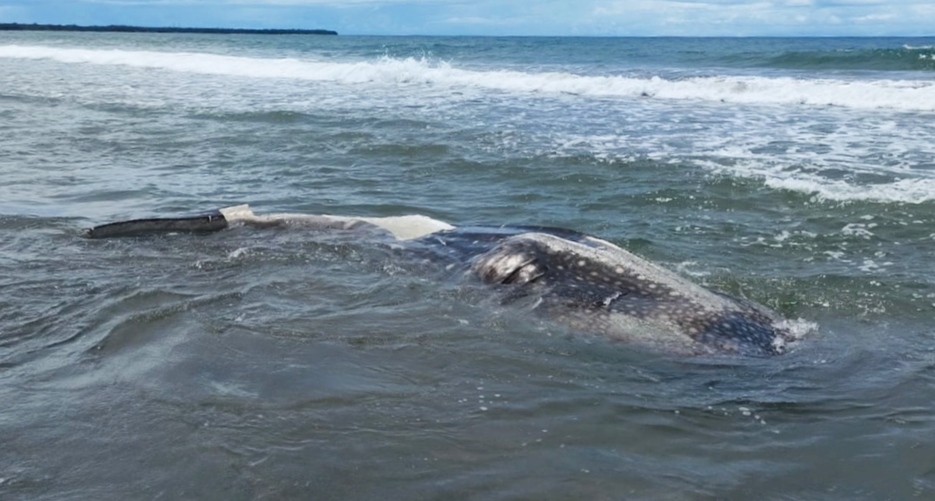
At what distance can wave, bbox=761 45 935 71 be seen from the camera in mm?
33219

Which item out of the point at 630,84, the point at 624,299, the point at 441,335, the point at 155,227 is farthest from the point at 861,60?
the point at 441,335

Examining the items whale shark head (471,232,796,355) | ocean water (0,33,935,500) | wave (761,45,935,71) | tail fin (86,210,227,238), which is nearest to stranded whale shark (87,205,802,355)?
whale shark head (471,232,796,355)

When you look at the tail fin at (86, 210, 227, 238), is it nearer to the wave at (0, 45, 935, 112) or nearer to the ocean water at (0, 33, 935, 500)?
the ocean water at (0, 33, 935, 500)

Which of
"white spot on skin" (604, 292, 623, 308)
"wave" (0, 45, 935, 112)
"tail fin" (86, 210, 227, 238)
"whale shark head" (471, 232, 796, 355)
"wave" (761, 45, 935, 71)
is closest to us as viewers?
"whale shark head" (471, 232, 796, 355)

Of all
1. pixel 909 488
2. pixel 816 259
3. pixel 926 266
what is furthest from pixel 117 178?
pixel 909 488

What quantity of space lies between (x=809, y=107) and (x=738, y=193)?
39.6ft

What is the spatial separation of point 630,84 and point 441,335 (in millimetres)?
22253

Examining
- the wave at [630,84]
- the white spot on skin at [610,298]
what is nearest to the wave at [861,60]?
the wave at [630,84]

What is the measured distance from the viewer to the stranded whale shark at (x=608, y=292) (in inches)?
206

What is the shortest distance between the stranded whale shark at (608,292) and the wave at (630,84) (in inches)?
639

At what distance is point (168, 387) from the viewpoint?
178 inches

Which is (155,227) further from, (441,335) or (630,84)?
(630,84)

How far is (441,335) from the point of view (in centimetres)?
539

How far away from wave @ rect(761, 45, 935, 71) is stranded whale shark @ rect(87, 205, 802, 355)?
1194 inches
